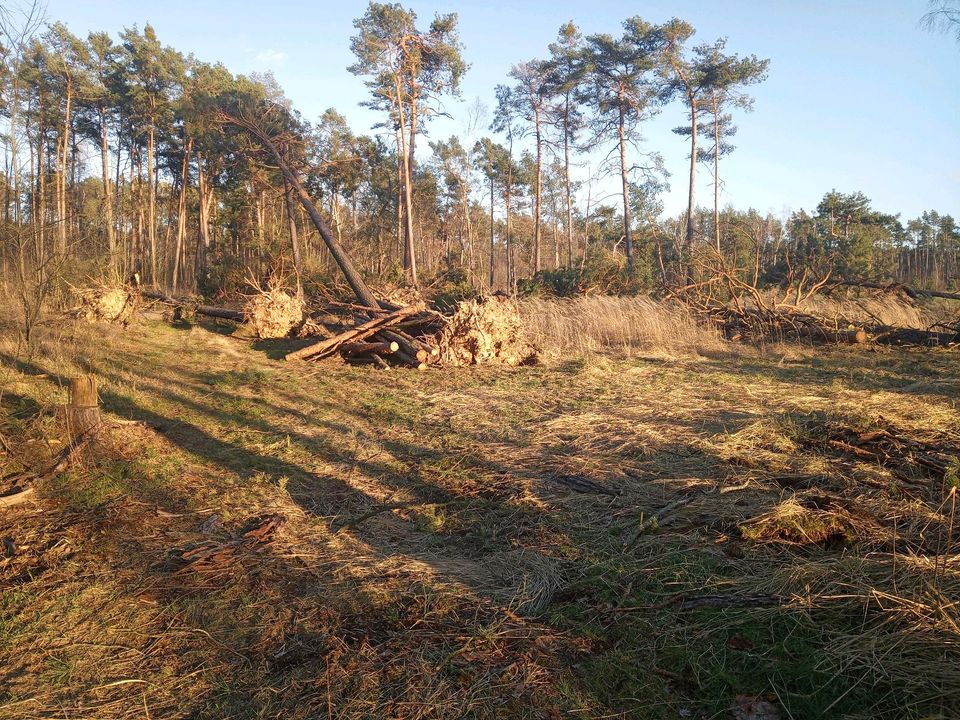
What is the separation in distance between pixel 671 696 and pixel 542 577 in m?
1.08

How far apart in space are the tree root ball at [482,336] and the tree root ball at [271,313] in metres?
3.89

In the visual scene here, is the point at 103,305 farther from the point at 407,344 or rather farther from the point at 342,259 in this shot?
the point at 407,344

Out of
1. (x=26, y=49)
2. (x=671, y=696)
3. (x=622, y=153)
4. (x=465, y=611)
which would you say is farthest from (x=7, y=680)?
(x=622, y=153)

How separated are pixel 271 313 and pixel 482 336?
4700 mm

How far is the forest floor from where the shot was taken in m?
2.46

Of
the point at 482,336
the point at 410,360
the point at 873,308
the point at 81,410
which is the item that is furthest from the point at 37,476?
the point at 873,308

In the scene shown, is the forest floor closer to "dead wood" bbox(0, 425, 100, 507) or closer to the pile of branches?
"dead wood" bbox(0, 425, 100, 507)

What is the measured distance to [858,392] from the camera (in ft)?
25.3

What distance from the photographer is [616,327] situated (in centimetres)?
1278

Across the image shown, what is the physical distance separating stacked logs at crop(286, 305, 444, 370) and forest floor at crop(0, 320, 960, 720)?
330cm

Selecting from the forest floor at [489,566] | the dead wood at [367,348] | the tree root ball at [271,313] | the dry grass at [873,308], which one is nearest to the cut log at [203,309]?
the tree root ball at [271,313]

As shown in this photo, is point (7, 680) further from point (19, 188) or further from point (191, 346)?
point (191, 346)

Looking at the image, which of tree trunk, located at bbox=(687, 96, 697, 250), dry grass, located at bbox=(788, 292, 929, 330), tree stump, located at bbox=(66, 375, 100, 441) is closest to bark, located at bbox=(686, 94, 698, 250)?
tree trunk, located at bbox=(687, 96, 697, 250)

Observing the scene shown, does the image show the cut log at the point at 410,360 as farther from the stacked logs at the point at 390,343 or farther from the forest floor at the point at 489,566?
the forest floor at the point at 489,566
